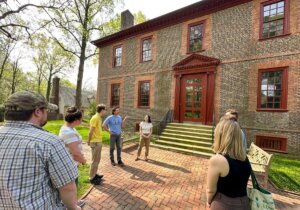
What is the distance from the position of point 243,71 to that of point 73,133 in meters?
9.46

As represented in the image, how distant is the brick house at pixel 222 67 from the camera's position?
8727mm

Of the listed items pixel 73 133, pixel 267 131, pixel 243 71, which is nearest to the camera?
pixel 73 133

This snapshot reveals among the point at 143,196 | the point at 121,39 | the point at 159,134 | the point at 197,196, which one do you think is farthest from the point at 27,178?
the point at 121,39

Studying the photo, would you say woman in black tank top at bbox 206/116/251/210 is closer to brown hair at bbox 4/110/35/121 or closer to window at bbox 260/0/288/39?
brown hair at bbox 4/110/35/121

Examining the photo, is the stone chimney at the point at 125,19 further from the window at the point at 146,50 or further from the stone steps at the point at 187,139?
the stone steps at the point at 187,139

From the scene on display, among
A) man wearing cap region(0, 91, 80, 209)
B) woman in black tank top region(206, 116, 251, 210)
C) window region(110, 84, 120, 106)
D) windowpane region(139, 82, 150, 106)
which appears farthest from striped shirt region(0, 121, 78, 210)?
window region(110, 84, 120, 106)

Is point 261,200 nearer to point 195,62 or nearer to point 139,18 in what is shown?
point 195,62

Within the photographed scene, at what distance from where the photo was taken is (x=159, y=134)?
1116cm

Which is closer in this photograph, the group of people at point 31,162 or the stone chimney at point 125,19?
the group of people at point 31,162

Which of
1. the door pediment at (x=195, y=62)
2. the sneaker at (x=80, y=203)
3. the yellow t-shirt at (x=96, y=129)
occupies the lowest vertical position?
the sneaker at (x=80, y=203)

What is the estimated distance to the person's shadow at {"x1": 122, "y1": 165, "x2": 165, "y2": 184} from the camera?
5.33 m

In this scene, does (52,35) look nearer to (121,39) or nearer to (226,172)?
(121,39)

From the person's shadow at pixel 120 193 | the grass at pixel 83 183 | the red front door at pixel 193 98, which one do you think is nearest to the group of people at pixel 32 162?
the person's shadow at pixel 120 193

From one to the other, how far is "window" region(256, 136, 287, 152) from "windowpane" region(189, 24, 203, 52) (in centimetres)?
631
